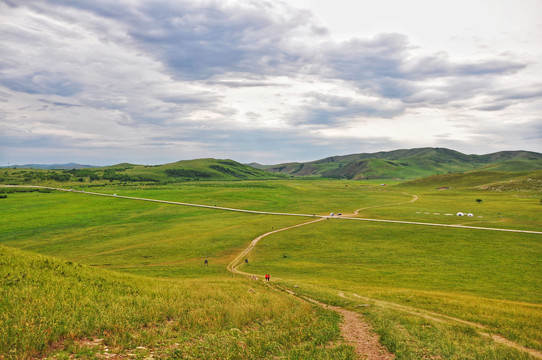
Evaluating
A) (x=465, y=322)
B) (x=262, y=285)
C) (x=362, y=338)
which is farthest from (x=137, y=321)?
(x=465, y=322)

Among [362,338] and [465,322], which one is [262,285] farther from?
[465,322]

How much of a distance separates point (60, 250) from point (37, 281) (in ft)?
218

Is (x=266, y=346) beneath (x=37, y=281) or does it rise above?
beneath

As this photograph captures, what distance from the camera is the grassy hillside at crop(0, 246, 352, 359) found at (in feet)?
42.2

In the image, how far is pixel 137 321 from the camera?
54.4ft

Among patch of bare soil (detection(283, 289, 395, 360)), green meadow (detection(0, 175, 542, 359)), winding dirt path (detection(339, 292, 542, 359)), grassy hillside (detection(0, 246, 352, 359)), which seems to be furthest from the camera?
winding dirt path (detection(339, 292, 542, 359))

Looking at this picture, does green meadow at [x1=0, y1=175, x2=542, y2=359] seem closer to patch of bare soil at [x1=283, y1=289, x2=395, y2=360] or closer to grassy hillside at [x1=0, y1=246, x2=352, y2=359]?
grassy hillside at [x1=0, y1=246, x2=352, y2=359]

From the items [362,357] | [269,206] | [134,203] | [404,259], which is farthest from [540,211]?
[134,203]

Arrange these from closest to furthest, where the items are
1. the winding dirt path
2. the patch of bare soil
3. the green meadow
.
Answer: the green meadow < the patch of bare soil < the winding dirt path

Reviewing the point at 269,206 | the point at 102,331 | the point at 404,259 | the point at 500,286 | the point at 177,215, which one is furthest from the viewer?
the point at 269,206

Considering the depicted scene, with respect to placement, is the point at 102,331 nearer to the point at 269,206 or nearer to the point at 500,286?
the point at 500,286

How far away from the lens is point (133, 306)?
1877cm

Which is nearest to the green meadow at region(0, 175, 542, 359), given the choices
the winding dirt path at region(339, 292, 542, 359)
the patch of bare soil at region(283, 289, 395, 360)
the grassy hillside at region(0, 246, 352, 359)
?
the grassy hillside at region(0, 246, 352, 359)

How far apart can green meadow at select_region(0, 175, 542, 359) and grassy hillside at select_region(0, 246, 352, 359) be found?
0.09 metres
